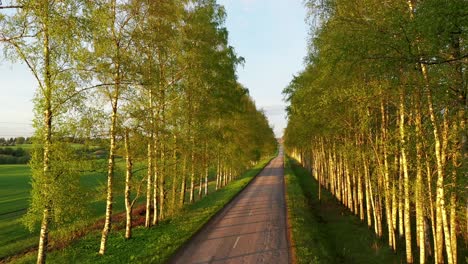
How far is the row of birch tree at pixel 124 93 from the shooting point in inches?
391

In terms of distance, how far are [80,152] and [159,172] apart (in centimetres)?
705

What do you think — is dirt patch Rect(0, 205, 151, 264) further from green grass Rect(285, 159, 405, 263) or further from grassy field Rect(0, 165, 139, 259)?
green grass Rect(285, 159, 405, 263)

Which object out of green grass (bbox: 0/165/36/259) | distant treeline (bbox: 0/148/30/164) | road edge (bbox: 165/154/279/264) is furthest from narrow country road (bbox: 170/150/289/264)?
distant treeline (bbox: 0/148/30/164)

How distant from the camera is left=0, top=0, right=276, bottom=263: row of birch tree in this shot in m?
9.94

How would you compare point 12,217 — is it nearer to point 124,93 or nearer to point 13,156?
point 124,93

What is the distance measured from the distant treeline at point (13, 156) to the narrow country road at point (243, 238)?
297ft

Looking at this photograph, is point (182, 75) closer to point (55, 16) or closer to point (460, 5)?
point (55, 16)

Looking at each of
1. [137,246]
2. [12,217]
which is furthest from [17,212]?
[137,246]

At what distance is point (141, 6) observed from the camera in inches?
603

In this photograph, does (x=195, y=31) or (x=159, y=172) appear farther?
(x=195, y=31)

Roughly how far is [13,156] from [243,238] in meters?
108

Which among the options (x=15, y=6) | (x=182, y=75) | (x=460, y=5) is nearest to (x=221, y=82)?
(x=182, y=75)

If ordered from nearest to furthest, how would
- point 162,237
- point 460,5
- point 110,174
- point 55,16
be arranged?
point 460,5
point 55,16
point 110,174
point 162,237

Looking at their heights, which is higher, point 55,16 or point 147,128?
point 55,16
